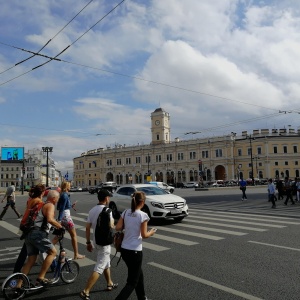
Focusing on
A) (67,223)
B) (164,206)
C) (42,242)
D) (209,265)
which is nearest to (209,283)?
(209,265)

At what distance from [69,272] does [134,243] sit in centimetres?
205

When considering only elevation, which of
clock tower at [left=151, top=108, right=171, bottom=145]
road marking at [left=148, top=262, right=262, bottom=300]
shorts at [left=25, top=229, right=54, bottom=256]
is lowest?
road marking at [left=148, top=262, right=262, bottom=300]

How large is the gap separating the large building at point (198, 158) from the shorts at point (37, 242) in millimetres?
75683

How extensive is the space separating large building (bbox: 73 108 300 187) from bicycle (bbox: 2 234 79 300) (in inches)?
2959

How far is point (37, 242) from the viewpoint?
17.9 feet

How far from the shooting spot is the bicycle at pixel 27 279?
201 inches

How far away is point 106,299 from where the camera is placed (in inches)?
202

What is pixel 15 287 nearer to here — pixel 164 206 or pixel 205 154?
pixel 164 206

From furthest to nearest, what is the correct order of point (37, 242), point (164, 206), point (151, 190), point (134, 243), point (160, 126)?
point (160, 126), point (151, 190), point (164, 206), point (37, 242), point (134, 243)

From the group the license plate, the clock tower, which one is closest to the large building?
the clock tower

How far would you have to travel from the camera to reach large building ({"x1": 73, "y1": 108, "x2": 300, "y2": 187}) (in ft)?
319

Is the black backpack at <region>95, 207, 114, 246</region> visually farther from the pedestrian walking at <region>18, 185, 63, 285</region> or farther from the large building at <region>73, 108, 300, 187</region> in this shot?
the large building at <region>73, 108, 300, 187</region>

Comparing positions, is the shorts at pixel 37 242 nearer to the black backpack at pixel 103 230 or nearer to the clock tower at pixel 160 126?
the black backpack at pixel 103 230

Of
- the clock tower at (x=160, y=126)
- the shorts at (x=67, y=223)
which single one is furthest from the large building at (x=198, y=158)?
the shorts at (x=67, y=223)
